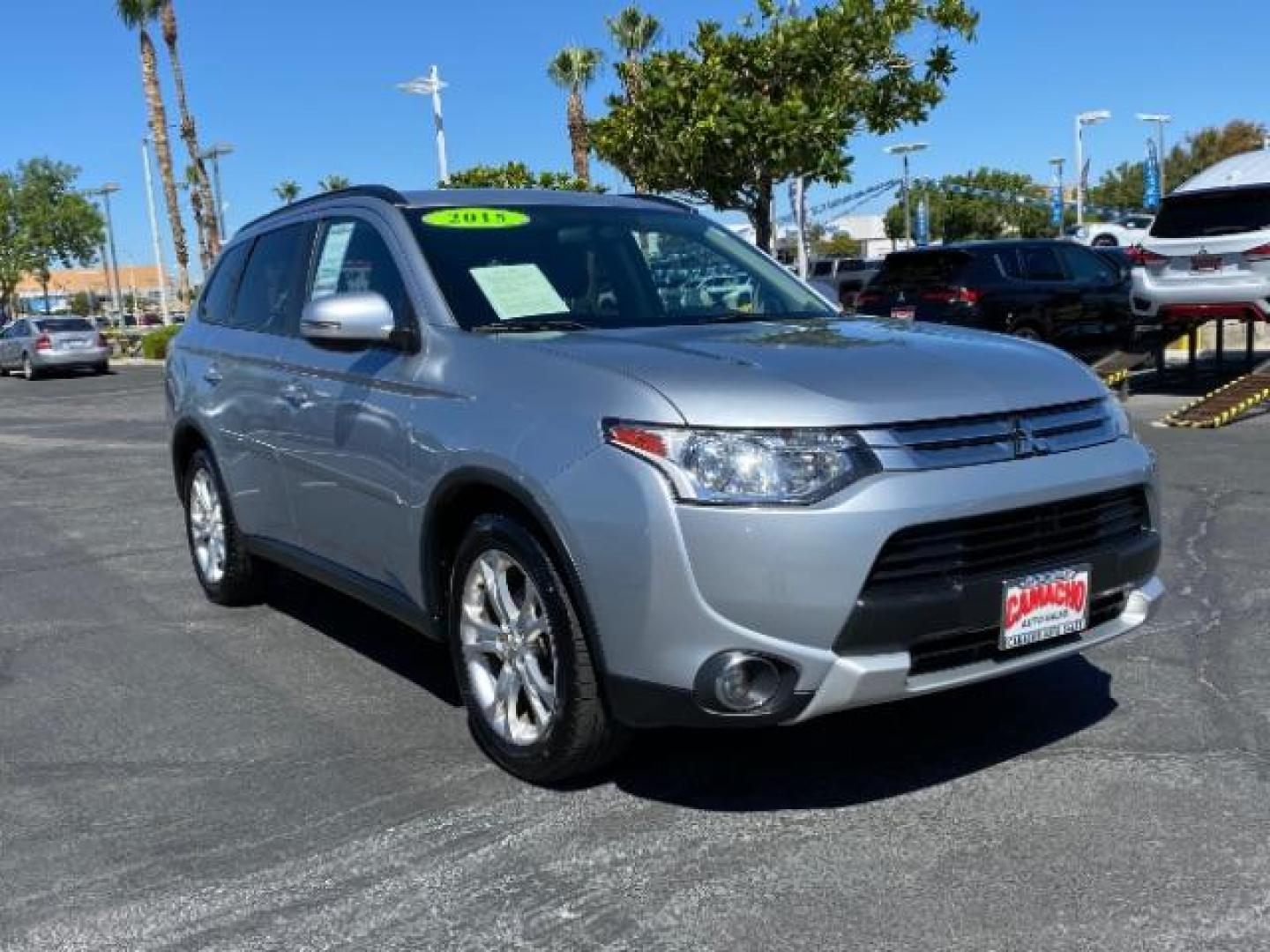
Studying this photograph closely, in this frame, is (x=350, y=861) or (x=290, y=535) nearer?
(x=350, y=861)

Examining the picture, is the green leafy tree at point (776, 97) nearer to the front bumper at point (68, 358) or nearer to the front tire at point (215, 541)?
the front tire at point (215, 541)

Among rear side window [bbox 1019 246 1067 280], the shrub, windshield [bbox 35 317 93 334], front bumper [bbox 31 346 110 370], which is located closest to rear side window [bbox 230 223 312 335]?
rear side window [bbox 1019 246 1067 280]

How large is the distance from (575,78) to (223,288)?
34023 millimetres

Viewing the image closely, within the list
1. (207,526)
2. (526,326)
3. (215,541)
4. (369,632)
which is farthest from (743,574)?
(207,526)

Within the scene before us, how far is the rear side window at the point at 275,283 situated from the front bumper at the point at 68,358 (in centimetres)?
2630

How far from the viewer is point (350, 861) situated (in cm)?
342

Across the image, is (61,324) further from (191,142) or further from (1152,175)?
(1152,175)

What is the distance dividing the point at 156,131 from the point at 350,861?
37158 mm

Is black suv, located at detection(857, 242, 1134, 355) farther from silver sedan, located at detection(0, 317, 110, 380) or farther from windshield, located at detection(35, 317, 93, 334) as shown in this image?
windshield, located at detection(35, 317, 93, 334)

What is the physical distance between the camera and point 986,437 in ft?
11.1

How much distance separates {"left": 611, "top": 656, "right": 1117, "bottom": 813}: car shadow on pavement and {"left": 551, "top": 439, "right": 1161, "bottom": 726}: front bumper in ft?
1.70

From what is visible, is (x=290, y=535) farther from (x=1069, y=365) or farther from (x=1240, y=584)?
(x=1240, y=584)

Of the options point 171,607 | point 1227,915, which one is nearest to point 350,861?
point 1227,915


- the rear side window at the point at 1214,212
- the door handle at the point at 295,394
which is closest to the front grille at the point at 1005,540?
the door handle at the point at 295,394
